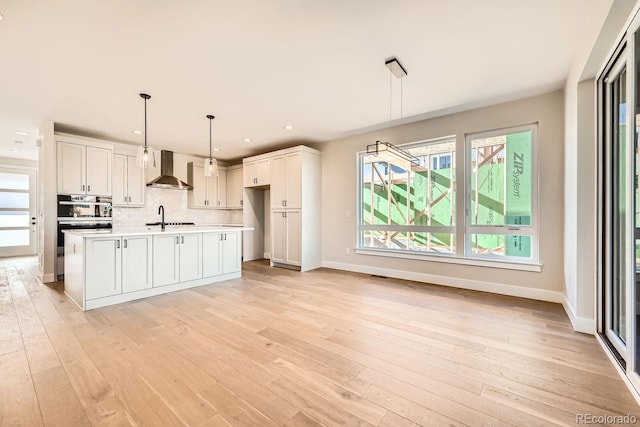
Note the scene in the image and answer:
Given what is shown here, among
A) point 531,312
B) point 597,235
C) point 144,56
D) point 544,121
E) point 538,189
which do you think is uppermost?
point 144,56

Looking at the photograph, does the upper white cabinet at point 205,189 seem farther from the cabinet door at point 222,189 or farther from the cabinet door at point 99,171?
the cabinet door at point 99,171

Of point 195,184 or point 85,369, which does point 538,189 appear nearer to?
point 85,369

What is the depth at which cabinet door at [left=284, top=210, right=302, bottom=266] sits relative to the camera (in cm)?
537

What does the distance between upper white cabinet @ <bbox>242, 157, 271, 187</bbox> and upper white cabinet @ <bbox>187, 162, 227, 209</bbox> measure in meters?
1.19

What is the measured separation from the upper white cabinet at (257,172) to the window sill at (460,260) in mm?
2534

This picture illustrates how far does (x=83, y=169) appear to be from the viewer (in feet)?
15.9

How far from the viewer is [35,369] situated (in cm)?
193

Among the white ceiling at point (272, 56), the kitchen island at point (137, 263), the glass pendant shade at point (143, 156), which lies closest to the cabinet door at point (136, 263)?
the kitchen island at point (137, 263)

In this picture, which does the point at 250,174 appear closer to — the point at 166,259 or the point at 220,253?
the point at 220,253

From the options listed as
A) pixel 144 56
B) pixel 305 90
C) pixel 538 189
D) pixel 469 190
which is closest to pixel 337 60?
pixel 305 90

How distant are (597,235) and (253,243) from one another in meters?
5.97

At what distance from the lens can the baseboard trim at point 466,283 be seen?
11.3ft

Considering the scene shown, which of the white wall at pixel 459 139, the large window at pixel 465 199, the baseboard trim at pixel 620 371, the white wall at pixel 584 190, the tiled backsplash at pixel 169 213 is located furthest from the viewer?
the tiled backsplash at pixel 169 213

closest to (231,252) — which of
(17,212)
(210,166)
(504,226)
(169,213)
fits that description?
(210,166)
